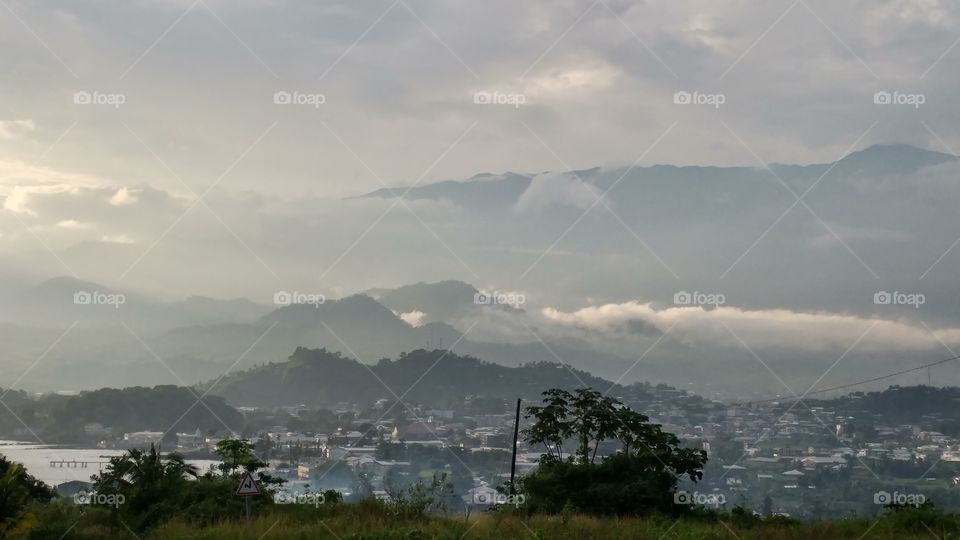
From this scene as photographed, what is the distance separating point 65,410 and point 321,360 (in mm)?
28407

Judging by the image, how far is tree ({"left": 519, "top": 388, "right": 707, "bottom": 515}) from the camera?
90.0ft

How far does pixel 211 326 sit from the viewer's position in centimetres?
14675

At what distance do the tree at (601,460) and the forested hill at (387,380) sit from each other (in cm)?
4834

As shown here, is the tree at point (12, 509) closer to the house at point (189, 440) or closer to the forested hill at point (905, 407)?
the house at point (189, 440)

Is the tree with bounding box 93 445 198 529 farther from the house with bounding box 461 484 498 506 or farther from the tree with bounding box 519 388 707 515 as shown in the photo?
the tree with bounding box 519 388 707 515

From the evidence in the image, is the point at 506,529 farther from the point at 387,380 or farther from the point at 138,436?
the point at 387,380

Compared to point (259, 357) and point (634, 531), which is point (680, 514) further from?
point (259, 357)

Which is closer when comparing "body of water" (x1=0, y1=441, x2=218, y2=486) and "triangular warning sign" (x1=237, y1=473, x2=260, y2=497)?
"triangular warning sign" (x1=237, y1=473, x2=260, y2=497)

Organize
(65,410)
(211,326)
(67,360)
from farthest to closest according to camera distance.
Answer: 1. (211,326)
2. (67,360)
3. (65,410)

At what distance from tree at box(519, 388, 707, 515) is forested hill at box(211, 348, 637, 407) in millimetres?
48343

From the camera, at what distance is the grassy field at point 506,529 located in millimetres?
20172

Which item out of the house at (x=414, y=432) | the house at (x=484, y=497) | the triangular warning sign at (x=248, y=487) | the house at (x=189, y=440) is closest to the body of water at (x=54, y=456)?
the house at (x=189, y=440)

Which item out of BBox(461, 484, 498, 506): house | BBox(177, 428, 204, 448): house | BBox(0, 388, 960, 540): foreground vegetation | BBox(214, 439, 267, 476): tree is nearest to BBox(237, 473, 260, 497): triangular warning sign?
BBox(0, 388, 960, 540): foreground vegetation

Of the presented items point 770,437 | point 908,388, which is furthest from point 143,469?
point 908,388
